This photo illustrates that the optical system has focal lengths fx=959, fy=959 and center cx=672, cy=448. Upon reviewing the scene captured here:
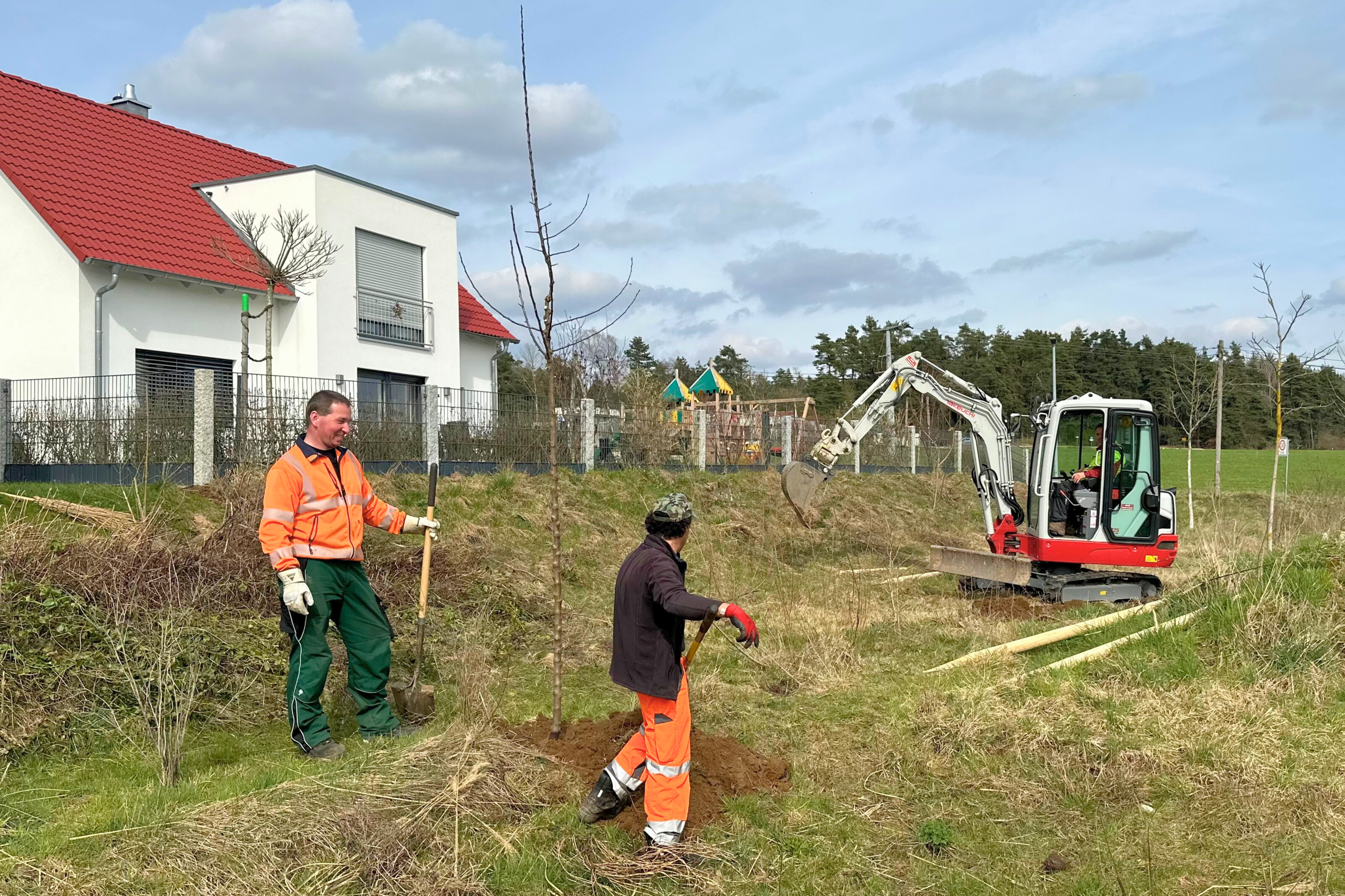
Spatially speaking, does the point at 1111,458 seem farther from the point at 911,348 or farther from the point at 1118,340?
the point at 1118,340

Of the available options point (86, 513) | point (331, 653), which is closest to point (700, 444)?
point (86, 513)

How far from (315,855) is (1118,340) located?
241 ft

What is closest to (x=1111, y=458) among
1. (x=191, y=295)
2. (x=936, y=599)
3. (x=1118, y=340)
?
(x=936, y=599)

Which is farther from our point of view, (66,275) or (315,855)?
(66,275)

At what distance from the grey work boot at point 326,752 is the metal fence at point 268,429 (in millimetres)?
3954

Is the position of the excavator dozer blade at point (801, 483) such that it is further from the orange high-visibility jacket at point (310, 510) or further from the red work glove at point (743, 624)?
the red work glove at point (743, 624)

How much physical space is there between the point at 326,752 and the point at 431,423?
358 inches

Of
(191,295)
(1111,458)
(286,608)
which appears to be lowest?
(286,608)

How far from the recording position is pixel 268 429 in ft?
39.8

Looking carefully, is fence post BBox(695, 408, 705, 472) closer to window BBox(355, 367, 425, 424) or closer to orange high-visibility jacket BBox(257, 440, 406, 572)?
window BBox(355, 367, 425, 424)

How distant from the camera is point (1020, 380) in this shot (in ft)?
203

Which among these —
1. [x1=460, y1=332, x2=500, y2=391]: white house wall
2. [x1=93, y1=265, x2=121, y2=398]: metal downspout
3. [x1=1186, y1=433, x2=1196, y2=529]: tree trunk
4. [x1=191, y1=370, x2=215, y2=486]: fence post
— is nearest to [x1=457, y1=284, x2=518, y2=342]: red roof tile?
[x1=460, y1=332, x2=500, y2=391]: white house wall

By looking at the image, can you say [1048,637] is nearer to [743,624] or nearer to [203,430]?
[743,624]

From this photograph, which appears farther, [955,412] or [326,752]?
[955,412]
